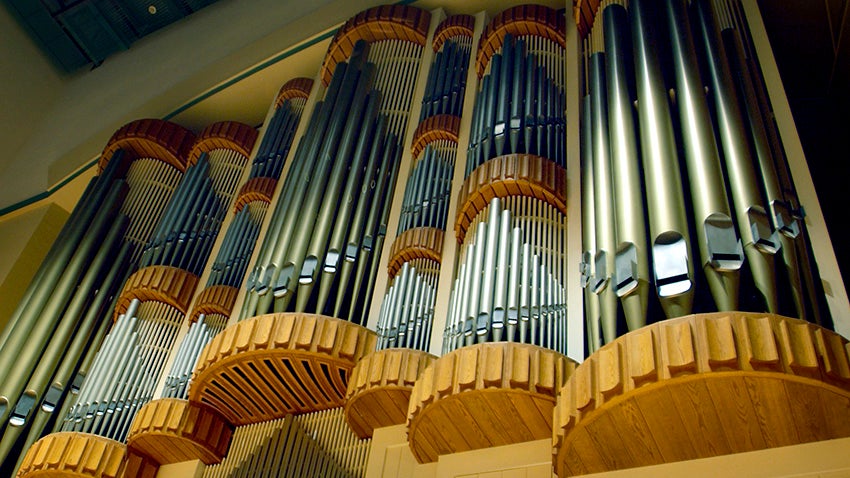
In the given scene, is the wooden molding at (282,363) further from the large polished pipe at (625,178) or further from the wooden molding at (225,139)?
the wooden molding at (225,139)

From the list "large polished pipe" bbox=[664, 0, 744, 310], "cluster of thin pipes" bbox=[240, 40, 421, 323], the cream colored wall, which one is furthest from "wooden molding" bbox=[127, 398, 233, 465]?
the cream colored wall

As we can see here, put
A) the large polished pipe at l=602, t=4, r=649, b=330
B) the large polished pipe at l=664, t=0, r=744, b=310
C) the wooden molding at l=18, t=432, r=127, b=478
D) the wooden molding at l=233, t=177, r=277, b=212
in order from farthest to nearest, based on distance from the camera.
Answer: the wooden molding at l=233, t=177, r=277, b=212 < the wooden molding at l=18, t=432, r=127, b=478 < the large polished pipe at l=602, t=4, r=649, b=330 < the large polished pipe at l=664, t=0, r=744, b=310

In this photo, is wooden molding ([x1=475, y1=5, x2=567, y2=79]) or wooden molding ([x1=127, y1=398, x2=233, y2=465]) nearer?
wooden molding ([x1=127, y1=398, x2=233, y2=465])

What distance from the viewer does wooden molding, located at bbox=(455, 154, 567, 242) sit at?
554cm

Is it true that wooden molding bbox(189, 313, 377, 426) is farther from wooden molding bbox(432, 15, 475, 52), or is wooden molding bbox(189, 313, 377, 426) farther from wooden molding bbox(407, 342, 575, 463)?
wooden molding bbox(432, 15, 475, 52)

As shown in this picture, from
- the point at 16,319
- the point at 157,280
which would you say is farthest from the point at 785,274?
the point at 16,319

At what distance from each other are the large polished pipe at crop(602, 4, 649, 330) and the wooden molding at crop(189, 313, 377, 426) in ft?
5.99

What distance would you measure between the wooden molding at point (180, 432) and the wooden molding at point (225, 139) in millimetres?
3703

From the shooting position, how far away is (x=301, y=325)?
5309mm

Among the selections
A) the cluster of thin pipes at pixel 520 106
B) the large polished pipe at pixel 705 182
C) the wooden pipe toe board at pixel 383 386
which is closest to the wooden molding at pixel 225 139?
the cluster of thin pipes at pixel 520 106

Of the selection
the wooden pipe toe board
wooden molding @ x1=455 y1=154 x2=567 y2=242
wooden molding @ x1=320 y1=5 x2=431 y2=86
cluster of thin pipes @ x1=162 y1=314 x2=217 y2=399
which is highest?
wooden molding @ x1=320 y1=5 x2=431 y2=86

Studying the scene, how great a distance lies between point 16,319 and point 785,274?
673cm

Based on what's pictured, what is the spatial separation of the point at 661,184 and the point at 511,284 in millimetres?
981

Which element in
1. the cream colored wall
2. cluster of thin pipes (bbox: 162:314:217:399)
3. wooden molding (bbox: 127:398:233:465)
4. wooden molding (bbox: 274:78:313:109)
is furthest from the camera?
the cream colored wall
